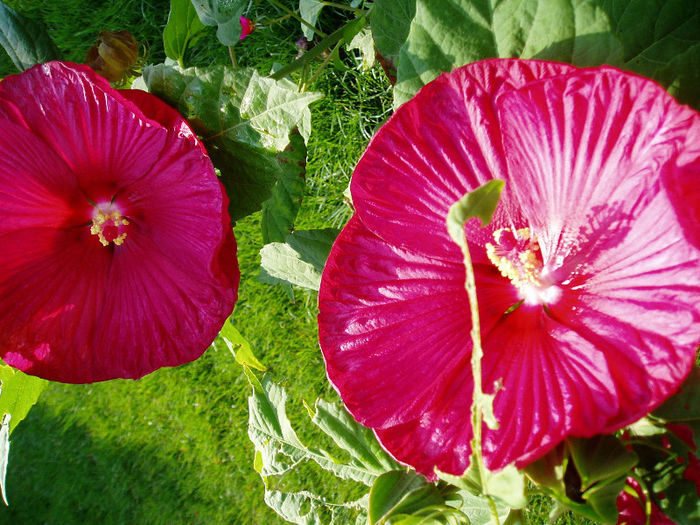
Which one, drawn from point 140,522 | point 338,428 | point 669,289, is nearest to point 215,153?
point 338,428

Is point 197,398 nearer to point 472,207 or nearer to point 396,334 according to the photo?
point 396,334

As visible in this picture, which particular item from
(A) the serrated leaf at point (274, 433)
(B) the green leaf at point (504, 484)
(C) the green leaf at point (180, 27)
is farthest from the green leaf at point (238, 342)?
(B) the green leaf at point (504, 484)

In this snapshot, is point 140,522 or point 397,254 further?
point 140,522

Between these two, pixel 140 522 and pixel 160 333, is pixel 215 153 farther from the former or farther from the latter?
pixel 140 522

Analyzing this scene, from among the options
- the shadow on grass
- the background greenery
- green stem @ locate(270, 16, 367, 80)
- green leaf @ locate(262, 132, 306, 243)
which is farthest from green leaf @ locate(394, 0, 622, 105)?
the shadow on grass

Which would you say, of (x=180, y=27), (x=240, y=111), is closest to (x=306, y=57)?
(x=180, y=27)

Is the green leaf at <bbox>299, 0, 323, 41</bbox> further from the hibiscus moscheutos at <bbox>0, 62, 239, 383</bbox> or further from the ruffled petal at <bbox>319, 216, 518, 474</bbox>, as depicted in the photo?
the ruffled petal at <bbox>319, 216, 518, 474</bbox>
